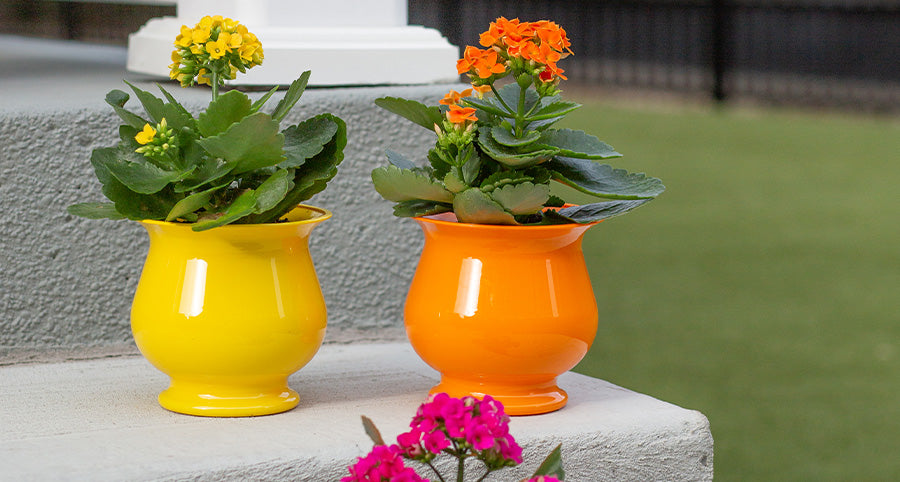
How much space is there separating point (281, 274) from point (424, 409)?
338mm

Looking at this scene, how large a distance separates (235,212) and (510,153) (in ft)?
0.86

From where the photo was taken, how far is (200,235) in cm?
105

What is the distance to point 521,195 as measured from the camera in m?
1.04

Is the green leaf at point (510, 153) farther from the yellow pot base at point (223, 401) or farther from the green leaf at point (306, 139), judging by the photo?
the yellow pot base at point (223, 401)

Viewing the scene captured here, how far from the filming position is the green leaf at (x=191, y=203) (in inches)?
40.7

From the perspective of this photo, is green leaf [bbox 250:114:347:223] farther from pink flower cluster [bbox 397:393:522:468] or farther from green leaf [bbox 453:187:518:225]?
pink flower cluster [bbox 397:393:522:468]

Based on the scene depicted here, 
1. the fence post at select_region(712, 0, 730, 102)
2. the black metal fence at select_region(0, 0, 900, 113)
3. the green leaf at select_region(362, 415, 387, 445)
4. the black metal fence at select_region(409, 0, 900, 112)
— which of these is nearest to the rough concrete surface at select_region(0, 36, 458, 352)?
the green leaf at select_region(362, 415, 387, 445)

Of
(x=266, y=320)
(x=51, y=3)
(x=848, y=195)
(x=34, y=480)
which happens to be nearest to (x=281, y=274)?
(x=266, y=320)

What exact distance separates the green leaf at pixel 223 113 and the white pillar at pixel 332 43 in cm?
47

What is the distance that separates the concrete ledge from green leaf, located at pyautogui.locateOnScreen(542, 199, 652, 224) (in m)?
0.20

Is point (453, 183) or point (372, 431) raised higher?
point (453, 183)

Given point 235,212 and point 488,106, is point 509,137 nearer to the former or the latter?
point 488,106

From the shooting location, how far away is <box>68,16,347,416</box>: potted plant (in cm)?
104

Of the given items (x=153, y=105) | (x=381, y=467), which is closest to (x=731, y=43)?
(x=153, y=105)
